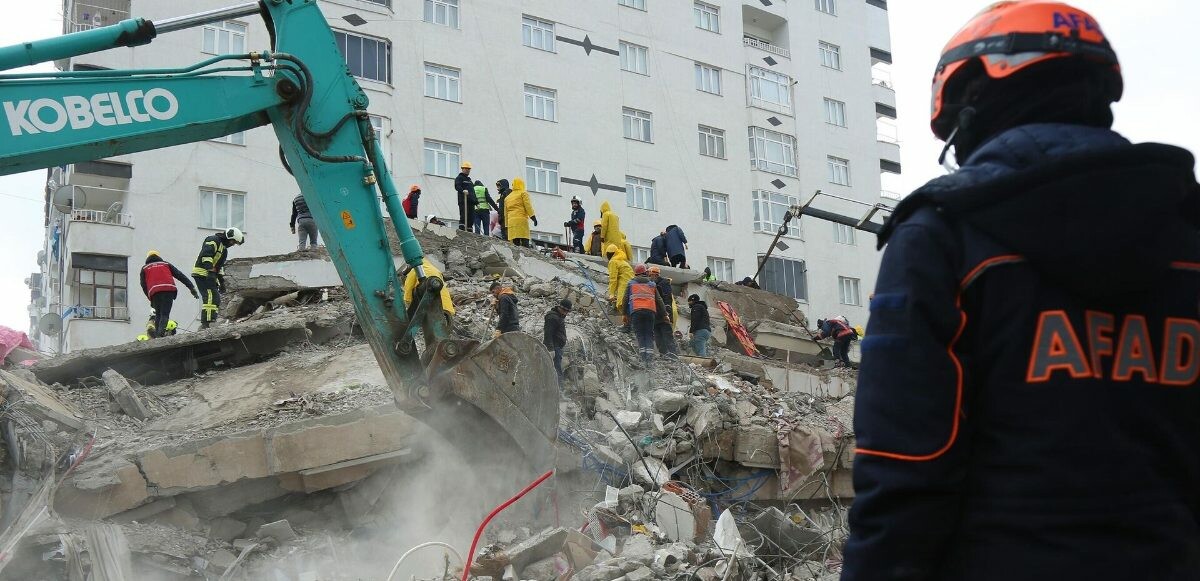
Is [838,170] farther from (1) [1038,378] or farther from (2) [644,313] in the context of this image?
(1) [1038,378]

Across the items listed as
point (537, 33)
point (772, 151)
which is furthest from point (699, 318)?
point (772, 151)

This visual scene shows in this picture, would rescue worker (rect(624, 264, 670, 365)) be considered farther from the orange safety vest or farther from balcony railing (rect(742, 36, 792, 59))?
balcony railing (rect(742, 36, 792, 59))

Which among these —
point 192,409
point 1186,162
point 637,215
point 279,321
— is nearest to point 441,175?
point 637,215

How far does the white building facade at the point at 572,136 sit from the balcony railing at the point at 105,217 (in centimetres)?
5

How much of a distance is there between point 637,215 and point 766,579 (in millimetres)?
24165

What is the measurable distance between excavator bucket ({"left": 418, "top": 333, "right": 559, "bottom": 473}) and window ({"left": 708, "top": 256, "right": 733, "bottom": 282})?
26.4 meters

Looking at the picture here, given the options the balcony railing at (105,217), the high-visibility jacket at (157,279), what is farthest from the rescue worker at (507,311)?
the balcony railing at (105,217)

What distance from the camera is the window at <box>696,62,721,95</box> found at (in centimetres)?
3397

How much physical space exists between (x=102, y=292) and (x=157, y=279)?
429 inches

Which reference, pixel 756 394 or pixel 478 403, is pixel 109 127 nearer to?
pixel 478 403

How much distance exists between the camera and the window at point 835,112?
122ft

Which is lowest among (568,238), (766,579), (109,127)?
(766,579)

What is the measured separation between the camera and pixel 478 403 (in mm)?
6133

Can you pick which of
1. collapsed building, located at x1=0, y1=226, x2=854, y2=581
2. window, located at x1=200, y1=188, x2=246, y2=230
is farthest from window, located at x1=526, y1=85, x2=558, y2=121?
collapsed building, located at x1=0, y1=226, x2=854, y2=581
